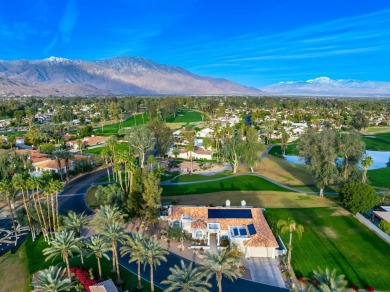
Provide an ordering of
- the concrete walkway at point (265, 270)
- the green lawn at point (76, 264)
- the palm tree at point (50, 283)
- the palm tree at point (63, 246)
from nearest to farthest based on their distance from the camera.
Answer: the palm tree at point (50, 283)
the palm tree at point (63, 246)
the green lawn at point (76, 264)
the concrete walkway at point (265, 270)

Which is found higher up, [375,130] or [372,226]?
[372,226]

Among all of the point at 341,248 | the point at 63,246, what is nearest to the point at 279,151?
the point at 341,248

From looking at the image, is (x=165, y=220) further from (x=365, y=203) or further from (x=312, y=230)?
(x=365, y=203)

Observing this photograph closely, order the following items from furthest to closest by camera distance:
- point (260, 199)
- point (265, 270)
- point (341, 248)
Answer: point (260, 199) → point (341, 248) → point (265, 270)

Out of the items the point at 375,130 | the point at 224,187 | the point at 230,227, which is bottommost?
the point at 224,187

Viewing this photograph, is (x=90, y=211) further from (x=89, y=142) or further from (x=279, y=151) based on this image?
(x=279, y=151)

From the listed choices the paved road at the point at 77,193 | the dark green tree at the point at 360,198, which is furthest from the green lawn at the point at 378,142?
the paved road at the point at 77,193

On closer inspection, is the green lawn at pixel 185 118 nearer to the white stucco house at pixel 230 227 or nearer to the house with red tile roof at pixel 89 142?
the house with red tile roof at pixel 89 142
